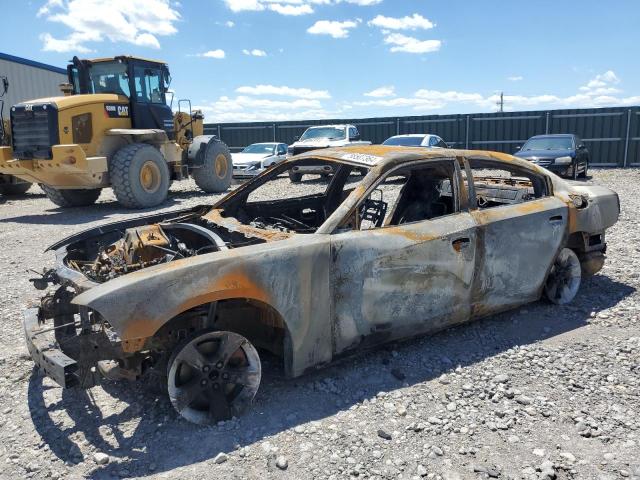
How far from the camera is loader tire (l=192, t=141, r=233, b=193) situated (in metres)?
14.0

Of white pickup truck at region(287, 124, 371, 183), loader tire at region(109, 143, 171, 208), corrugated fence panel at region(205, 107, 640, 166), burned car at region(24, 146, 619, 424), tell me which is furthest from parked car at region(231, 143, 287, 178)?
burned car at region(24, 146, 619, 424)

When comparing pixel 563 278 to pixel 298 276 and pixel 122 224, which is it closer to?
pixel 298 276

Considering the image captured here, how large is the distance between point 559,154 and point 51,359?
50.6 ft

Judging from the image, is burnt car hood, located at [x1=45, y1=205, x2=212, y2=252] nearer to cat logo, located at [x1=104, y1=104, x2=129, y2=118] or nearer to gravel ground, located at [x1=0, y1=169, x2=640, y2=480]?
gravel ground, located at [x1=0, y1=169, x2=640, y2=480]

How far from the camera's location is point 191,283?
3.02 meters

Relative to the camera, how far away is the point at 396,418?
324 centimetres

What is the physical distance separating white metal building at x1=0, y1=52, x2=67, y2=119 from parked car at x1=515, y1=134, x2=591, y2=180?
1872 cm

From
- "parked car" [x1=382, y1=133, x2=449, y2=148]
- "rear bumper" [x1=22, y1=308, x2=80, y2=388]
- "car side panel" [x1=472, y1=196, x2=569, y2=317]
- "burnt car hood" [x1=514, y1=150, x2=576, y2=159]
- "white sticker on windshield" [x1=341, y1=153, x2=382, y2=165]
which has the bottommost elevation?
"rear bumper" [x1=22, y1=308, x2=80, y2=388]

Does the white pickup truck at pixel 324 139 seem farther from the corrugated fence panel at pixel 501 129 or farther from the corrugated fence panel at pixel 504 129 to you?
the corrugated fence panel at pixel 504 129

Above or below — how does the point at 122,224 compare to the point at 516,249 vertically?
above

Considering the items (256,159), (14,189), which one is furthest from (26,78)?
(256,159)

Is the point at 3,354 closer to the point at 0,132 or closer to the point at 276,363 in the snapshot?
the point at 276,363

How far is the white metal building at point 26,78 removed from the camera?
21.8 meters

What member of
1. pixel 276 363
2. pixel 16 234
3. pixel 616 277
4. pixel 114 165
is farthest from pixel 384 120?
pixel 276 363
